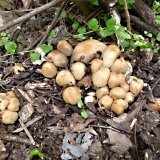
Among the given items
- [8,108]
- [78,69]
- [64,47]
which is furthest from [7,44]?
[78,69]

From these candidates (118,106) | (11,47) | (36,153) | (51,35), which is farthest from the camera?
(51,35)

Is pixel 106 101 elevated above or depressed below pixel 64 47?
below

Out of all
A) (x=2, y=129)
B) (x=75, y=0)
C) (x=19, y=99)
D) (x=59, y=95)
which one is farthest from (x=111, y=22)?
(x=2, y=129)

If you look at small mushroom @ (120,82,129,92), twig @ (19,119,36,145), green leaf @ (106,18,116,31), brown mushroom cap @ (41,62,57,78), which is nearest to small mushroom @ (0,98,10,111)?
twig @ (19,119,36,145)

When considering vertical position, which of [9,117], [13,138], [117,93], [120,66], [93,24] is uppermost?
[93,24]

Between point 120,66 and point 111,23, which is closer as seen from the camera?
point 120,66

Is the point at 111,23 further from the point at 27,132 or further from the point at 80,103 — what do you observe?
the point at 27,132

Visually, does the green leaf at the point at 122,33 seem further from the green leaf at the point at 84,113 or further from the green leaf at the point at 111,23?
the green leaf at the point at 84,113
